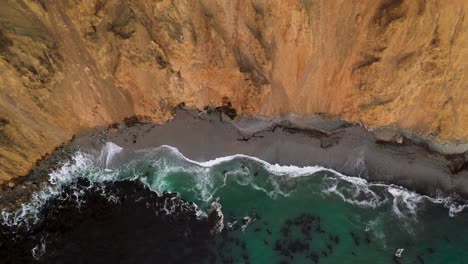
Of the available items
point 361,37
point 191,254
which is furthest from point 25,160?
point 361,37

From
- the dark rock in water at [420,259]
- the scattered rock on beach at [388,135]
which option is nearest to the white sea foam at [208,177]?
the dark rock in water at [420,259]

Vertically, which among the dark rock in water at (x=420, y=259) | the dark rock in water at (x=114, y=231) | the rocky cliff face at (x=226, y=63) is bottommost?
the dark rock in water at (x=420, y=259)

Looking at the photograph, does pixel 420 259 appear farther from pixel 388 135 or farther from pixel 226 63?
pixel 226 63

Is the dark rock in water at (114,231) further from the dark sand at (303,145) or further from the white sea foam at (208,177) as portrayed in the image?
the dark sand at (303,145)

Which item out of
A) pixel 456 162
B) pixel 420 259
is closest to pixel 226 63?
pixel 456 162

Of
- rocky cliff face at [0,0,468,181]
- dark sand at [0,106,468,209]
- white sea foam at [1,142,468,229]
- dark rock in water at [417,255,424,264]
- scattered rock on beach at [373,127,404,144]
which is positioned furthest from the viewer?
dark sand at [0,106,468,209]

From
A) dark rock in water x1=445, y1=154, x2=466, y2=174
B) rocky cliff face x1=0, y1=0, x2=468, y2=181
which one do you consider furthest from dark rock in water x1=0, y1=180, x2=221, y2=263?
dark rock in water x1=445, y1=154, x2=466, y2=174

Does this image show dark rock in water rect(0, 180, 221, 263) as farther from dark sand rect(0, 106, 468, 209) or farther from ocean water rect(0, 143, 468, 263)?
dark sand rect(0, 106, 468, 209)
